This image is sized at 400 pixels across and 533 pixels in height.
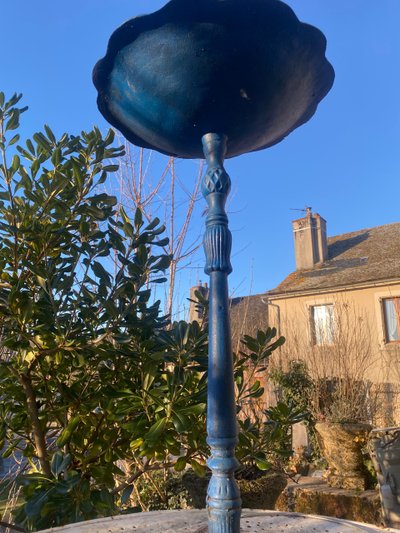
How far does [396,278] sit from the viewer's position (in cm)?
1138

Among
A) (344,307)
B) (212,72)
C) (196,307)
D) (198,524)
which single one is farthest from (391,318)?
(212,72)

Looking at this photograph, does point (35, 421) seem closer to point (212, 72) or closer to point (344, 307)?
point (212, 72)

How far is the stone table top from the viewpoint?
60.3 inches

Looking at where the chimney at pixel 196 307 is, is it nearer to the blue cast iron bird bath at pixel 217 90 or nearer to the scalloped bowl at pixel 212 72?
the blue cast iron bird bath at pixel 217 90

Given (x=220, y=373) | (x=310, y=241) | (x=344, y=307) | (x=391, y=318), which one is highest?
(x=310, y=241)

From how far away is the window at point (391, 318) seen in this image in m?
11.2

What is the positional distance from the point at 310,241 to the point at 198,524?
45.2ft

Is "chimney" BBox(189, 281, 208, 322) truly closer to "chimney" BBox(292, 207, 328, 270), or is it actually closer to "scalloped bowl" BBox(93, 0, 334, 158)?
"scalloped bowl" BBox(93, 0, 334, 158)

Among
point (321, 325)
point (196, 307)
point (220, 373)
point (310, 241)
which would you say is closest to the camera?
point (220, 373)

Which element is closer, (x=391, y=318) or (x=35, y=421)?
(x=35, y=421)

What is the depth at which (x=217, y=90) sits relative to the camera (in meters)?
1.41

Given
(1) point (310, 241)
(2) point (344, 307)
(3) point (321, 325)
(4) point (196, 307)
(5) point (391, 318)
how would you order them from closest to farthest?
(4) point (196, 307) → (2) point (344, 307) → (3) point (321, 325) → (5) point (391, 318) → (1) point (310, 241)

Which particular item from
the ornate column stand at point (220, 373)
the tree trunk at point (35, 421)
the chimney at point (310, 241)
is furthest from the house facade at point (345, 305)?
the ornate column stand at point (220, 373)

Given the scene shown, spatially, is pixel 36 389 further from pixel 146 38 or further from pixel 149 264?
pixel 146 38
